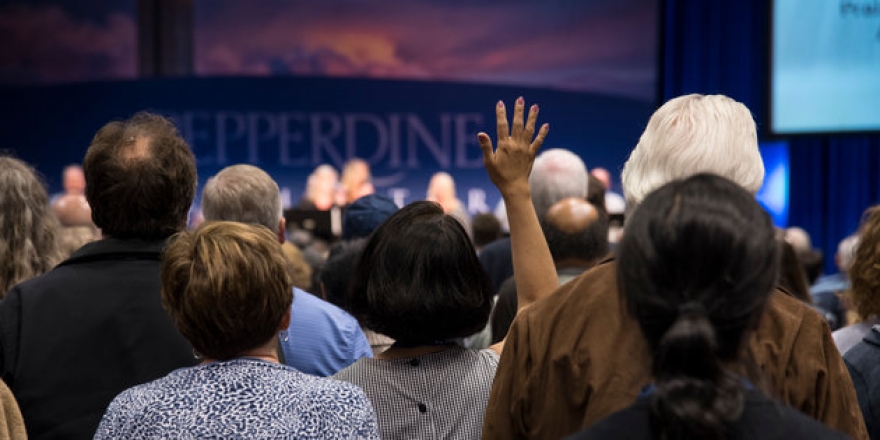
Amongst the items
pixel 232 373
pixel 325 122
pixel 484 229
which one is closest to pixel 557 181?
pixel 484 229

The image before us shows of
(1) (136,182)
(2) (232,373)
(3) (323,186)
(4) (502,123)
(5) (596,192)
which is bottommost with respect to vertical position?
(3) (323,186)

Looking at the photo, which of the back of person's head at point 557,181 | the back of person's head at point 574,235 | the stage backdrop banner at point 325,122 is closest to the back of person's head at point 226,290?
the back of person's head at point 574,235

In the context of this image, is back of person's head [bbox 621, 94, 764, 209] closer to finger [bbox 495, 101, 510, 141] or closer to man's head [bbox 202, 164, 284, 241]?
finger [bbox 495, 101, 510, 141]

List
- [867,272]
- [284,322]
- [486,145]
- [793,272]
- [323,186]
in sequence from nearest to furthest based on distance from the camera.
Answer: [284,322] → [486,145] → [867,272] → [793,272] → [323,186]

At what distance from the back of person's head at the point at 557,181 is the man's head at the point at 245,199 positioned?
44.7 inches

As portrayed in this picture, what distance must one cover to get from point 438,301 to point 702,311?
0.78 metres

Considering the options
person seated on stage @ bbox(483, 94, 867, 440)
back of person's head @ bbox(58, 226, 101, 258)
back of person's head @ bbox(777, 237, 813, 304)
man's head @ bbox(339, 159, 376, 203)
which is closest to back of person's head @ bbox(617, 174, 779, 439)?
person seated on stage @ bbox(483, 94, 867, 440)

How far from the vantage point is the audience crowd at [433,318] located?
1164 millimetres

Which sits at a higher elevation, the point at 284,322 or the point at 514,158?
the point at 514,158

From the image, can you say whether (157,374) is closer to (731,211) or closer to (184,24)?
(731,211)

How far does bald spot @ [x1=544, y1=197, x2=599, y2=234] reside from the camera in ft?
10.7

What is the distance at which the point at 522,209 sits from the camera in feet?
6.27

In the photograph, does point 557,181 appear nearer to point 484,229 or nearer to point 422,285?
point 484,229

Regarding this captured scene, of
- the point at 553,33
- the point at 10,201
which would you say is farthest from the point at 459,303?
the point at 553,33
